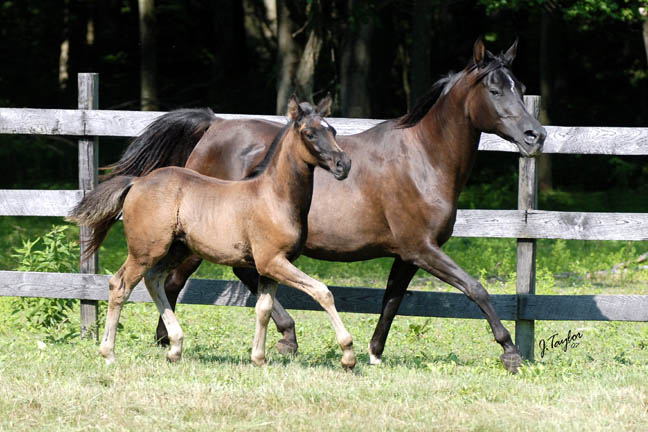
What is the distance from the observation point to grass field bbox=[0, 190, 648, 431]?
16.1 ft

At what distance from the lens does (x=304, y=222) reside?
6094 mm

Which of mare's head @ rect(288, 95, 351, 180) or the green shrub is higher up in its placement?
mare's head @ rect(288, 95, 351, 180)

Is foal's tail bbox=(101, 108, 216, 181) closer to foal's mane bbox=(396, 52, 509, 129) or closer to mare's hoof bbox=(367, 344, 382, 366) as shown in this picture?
foal's mane bbox=(396, 52, 509, 129)

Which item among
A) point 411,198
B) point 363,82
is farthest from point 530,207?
point 363,82

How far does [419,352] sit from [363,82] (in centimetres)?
895

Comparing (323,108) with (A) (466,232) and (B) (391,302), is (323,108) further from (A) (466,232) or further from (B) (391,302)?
(A) (466,232)

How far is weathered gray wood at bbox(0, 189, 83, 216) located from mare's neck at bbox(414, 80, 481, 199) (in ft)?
9.75

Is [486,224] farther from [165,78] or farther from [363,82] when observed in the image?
[165,78]

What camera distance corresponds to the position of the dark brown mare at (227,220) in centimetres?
592

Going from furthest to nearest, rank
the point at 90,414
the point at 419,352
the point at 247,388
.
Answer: the point at 419,352, the point at 247,388, the point at 90,414

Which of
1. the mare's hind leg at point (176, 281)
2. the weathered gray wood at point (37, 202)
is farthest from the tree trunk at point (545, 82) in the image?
the weathered gray wood at point (37, 202)

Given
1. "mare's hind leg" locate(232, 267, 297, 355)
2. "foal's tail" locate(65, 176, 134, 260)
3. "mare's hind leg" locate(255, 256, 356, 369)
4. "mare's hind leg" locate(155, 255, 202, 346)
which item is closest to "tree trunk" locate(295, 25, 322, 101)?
"mare's hind leg" locate(155, 255, 202, 346)
